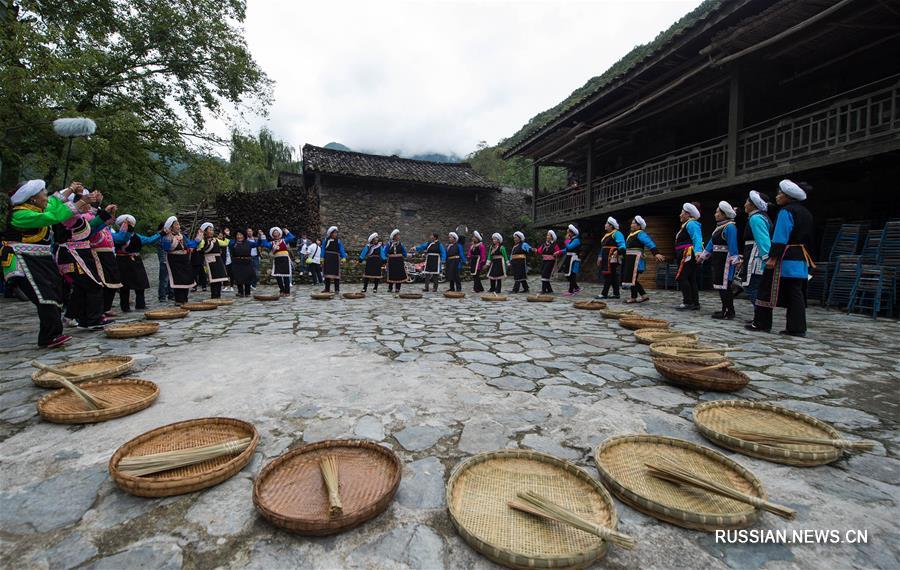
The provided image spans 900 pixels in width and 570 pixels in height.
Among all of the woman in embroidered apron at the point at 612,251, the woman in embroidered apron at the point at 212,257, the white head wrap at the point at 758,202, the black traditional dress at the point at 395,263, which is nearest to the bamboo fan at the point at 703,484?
the white head wrap at the point at 758,202

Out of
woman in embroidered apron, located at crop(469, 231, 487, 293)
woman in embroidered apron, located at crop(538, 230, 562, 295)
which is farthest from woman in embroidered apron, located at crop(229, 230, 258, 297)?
woman in embroidered apron, located at crop(538, 230, 562, 295)

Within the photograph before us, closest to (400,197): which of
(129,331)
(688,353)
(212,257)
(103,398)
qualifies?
(212,257)

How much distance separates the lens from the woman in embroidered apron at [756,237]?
5.12m

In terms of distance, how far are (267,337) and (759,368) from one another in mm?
5313

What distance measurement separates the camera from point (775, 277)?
481 cm

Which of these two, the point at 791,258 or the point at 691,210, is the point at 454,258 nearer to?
the point at 691,210

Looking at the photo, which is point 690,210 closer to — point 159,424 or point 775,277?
point 775,277

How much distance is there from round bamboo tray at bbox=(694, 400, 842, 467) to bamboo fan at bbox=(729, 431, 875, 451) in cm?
3

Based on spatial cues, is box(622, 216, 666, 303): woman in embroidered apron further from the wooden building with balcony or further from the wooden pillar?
the wooden pillar

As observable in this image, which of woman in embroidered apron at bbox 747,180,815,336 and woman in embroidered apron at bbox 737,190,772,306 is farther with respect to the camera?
woman in embroidered apron at bbox 737,190,772,306

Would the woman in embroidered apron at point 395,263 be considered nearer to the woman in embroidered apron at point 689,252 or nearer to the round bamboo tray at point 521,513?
Result: the woman in embroidered apron at point 689,252

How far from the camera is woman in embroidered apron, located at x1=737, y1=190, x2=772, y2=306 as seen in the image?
5125 mm

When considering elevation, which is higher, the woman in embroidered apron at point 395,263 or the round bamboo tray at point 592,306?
the woman in embroidered apron at point 395,263

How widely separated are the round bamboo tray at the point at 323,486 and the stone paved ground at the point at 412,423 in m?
0.08
